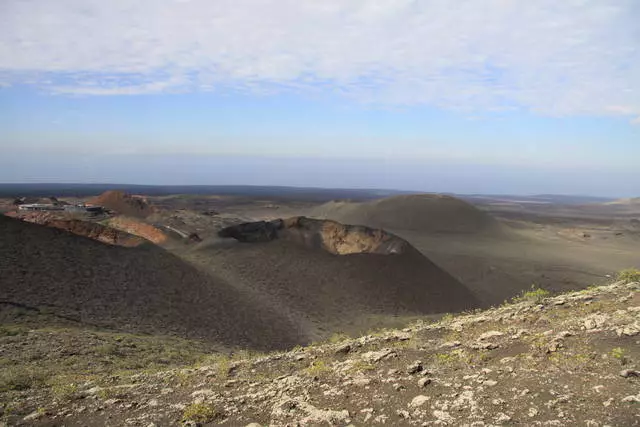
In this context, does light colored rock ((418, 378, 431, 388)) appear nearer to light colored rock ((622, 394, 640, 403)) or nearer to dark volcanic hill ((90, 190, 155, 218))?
light colored rock ((622, 394, 640, 403))

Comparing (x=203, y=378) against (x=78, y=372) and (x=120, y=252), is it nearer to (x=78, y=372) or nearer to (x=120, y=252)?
(x=78, y=372)

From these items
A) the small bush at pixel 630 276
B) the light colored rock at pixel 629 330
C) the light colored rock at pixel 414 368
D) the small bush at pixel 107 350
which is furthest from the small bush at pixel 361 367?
the small bush at pixel 107 350

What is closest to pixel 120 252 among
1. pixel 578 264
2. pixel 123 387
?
pixel 123 387

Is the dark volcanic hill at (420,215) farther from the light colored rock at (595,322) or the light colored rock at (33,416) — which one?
the light colored rock at (33,416)

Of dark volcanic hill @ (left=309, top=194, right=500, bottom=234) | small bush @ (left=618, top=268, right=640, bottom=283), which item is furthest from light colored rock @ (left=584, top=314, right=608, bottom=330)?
dark volcanic hill @ (left=309, top=194, right=500, bottom=234)

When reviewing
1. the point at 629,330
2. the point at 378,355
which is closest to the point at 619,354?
the point at 629,330

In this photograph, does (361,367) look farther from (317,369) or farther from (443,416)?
(443,416)
